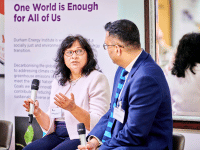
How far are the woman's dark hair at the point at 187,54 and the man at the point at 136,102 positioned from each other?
1.26 metres

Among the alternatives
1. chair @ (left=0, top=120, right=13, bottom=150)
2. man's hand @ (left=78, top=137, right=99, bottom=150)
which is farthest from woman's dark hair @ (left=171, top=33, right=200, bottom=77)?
chair @ (left=0, top=120, right=13, bottom=150)

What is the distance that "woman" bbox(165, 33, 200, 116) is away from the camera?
2.89m

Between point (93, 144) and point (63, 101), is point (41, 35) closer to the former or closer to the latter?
point (63, 101)

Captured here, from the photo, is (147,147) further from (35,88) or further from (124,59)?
(35,88)

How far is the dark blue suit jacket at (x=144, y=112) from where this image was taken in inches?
63.0

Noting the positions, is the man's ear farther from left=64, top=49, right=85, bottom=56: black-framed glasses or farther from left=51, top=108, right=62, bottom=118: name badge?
left=51, top=108, right=62, bottom=118: name badge

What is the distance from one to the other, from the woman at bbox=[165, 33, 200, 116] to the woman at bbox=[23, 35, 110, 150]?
0.83 meters

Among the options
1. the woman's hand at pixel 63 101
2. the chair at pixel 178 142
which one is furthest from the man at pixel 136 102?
the woman's hand at pixel 63 101

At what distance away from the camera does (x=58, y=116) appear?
103 inches

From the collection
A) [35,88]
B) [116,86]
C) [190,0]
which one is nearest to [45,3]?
[35,88]

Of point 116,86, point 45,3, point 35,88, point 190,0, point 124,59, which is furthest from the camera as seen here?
point 45,3

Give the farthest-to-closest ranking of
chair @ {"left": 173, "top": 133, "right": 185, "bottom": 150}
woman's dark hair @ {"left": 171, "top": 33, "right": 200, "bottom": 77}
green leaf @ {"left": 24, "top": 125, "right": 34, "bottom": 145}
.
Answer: green leaf @ {"left": 24, "top": 125, "right": 34, "bottom": 145}, woman's dark hair @ {"left": 171, "top": 33, "right": 200, "bottom": 77}, chair @ {"left": 173, "top": 133, "right": 185, "bottom": 150}

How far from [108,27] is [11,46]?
221cm

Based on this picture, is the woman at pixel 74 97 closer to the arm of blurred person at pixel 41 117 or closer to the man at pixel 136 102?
the arm of blurred person at pixel 41 117
